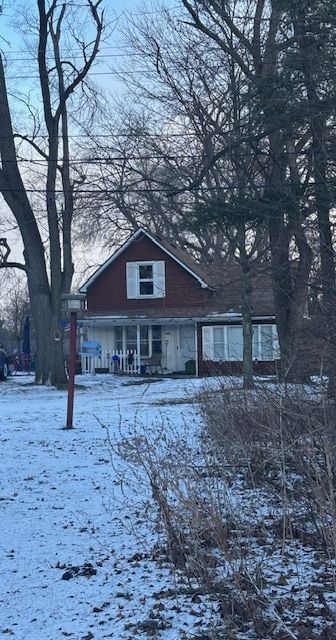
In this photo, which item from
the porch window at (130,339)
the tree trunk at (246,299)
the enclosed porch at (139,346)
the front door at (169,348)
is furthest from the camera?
the porch window at (130,339)

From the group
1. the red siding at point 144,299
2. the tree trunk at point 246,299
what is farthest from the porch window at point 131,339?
the tree trunk at point 246,299

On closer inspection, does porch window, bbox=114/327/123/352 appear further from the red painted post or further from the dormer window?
the red painted post

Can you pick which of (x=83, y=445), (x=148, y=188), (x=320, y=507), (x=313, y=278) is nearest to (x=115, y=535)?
(x=320, y=507)

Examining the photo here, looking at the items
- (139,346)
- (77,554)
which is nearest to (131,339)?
(139,346)

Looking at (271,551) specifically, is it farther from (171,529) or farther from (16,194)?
(16,194)

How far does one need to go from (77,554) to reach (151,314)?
28.1 m

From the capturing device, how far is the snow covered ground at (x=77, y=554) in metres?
5.17

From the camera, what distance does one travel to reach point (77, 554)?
6.80m

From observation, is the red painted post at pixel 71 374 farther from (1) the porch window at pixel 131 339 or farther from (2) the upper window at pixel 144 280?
(1) the porch window at pixel 131 339

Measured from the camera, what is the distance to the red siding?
35562 millimetres

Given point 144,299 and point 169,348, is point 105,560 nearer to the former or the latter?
point 169,348

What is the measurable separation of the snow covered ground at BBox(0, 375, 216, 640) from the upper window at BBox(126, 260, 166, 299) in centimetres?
2283

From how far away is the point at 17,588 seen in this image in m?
5.98

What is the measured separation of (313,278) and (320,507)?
4.55 metres
